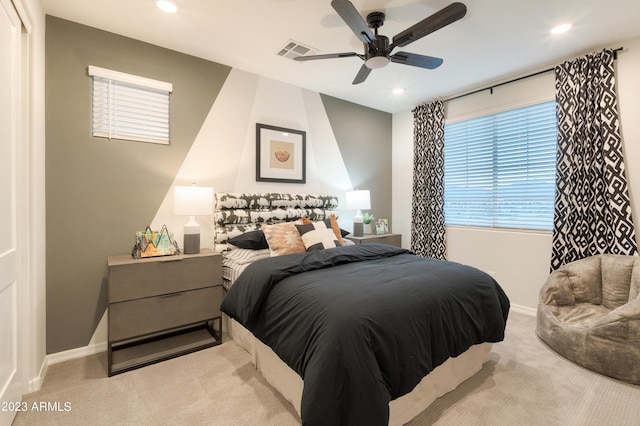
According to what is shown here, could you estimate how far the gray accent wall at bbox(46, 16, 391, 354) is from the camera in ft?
7.85

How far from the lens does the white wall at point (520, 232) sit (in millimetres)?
2766

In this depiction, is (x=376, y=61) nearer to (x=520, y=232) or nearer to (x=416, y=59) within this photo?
(x=416, y=59)

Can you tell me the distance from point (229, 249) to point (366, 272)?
63.5 inches

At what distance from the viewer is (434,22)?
1940 millimetres

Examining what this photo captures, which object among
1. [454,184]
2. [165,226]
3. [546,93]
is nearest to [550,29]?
[546,93]

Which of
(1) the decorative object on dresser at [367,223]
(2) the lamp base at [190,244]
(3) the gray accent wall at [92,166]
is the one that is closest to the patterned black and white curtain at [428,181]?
(1) the decorative object on dresser at [367,223]

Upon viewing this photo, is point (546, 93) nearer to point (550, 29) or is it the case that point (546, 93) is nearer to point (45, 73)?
point (550, 29)

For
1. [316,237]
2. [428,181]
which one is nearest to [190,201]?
[316,237]

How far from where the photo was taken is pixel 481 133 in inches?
153

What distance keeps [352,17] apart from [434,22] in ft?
1.80

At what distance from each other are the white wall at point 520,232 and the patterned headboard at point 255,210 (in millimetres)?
1774

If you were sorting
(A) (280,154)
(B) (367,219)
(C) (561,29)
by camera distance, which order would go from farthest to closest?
(B) (367,219) → (A) (280,154) → (C) (561,29)

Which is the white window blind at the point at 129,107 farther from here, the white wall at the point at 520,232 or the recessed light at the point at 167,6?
the white wall at the point at 520,232

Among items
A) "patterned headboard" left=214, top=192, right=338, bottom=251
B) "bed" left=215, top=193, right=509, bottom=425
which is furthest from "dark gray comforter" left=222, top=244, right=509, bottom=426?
"patterned headboard" left=214, top=192, right=338, bottom=251
